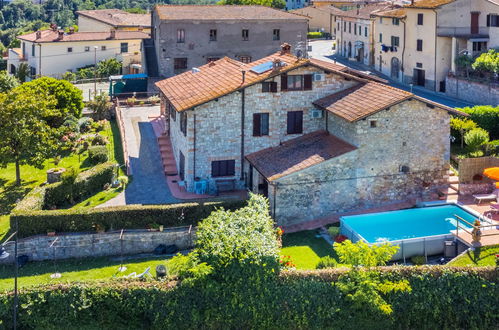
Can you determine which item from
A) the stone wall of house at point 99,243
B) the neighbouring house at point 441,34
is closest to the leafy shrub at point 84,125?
the stone wall of house at point 99,243

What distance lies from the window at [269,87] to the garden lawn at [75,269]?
12.1 m

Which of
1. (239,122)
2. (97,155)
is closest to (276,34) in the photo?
(97,155)

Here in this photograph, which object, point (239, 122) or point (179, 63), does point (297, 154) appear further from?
point (179, 63)

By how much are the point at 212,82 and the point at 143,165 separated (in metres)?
7.56

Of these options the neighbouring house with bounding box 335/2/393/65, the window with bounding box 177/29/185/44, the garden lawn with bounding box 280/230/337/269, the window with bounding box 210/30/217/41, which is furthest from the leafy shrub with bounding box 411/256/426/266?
the neighbouring house with bounding box 335/2/393/65

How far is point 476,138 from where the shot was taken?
40.1 m

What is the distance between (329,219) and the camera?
33906 mm

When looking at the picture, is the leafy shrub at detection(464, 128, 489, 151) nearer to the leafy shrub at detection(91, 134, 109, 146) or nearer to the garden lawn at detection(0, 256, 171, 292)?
the garden lawn at detection(0, 256, 171, 292)

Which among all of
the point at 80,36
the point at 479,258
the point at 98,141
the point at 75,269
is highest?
the point at 80,36

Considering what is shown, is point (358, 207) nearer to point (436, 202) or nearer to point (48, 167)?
point (436, 202)

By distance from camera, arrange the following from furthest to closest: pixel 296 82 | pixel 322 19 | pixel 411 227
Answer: pixel 322 19
pixel 296 82
pixel 411 227

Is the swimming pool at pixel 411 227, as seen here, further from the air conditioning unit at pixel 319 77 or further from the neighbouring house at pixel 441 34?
the neighbouring house at pixel 441 34

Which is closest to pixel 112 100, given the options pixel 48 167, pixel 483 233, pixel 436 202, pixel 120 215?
pixel 48 167

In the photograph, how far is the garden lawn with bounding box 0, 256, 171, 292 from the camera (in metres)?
28.6
